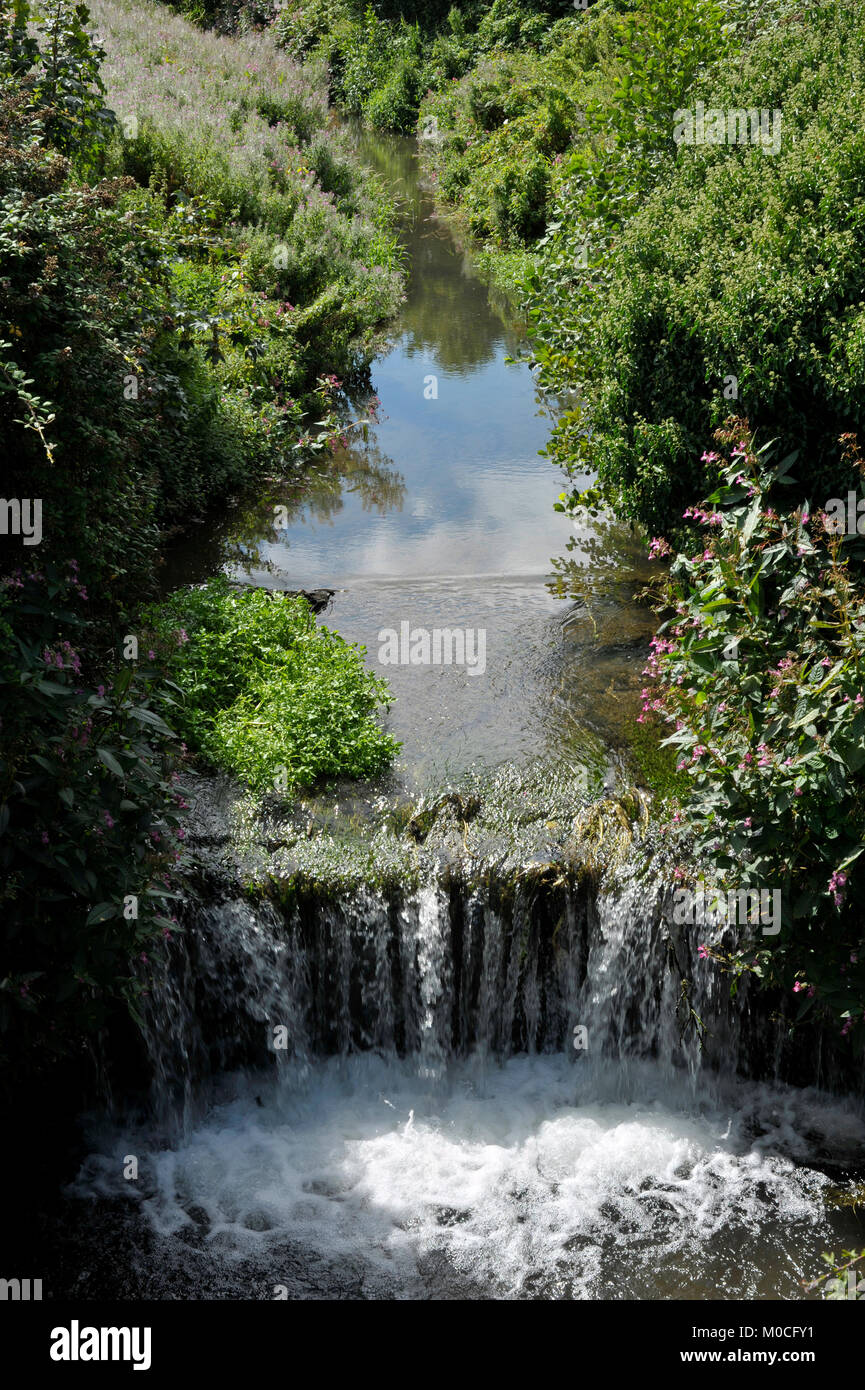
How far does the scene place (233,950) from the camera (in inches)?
247

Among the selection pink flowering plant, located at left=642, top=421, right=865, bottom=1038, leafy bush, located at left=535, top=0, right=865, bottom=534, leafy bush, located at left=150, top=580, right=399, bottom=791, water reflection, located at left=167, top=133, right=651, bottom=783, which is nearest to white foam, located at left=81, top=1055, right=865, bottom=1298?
pink flowering plant, located at left=642, top=421, right=865, bottom=1038

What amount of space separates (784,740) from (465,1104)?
2822mm

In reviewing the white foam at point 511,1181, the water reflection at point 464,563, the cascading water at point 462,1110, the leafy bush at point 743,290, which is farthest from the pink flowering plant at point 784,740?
the water reflection at point 464,563

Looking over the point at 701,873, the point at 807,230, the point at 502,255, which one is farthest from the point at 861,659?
the point at 502,255

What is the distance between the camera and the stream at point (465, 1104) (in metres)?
5.43

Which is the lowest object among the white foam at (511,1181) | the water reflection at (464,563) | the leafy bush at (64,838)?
the white foam at (511,1181)

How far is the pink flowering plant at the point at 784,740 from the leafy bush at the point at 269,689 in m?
2.33

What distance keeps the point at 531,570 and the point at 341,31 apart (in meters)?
33.9

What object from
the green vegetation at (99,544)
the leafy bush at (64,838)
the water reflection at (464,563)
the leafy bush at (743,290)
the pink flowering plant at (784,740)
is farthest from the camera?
the water reflection at (464,563)

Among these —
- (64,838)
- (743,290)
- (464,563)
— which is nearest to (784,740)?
(743,290)

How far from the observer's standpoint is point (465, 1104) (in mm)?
6359

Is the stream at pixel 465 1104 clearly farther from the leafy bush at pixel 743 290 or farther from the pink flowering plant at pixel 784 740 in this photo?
the leafy bush at pixel 743 290

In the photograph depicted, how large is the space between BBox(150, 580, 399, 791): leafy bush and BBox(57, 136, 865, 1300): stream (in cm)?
38

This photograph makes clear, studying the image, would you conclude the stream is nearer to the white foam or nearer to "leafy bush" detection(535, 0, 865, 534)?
the white foam
